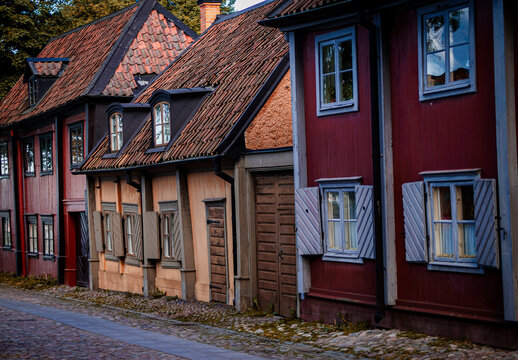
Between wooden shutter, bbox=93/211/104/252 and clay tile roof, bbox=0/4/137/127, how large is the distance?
3.69 meters

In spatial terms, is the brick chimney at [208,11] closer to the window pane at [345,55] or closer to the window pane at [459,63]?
the window pane at [345,55]

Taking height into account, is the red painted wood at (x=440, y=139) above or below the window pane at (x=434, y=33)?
below

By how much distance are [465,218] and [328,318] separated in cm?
373

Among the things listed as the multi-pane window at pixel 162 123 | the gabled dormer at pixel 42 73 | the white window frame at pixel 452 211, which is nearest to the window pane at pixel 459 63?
the white window frame at pixel 452 211

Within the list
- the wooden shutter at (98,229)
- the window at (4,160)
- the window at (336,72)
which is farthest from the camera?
the window at (4,160)

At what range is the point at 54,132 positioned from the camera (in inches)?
1102

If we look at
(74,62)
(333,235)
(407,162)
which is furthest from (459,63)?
(74,62)

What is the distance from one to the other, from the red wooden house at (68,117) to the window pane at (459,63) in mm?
15025

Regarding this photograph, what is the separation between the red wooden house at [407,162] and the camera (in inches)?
442

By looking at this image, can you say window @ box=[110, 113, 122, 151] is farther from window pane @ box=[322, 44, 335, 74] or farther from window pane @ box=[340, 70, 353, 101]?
window pane @ box=[340, 70, 353, 101]

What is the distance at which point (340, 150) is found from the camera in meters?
14.3

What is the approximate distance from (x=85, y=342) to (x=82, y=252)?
45.7ft

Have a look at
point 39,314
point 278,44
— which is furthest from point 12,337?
point 278,44

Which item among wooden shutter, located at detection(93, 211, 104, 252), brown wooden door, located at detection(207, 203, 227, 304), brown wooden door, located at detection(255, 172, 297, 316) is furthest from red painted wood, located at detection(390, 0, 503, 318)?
wooden shutter, located at detection(93, 211, 104, 252)
